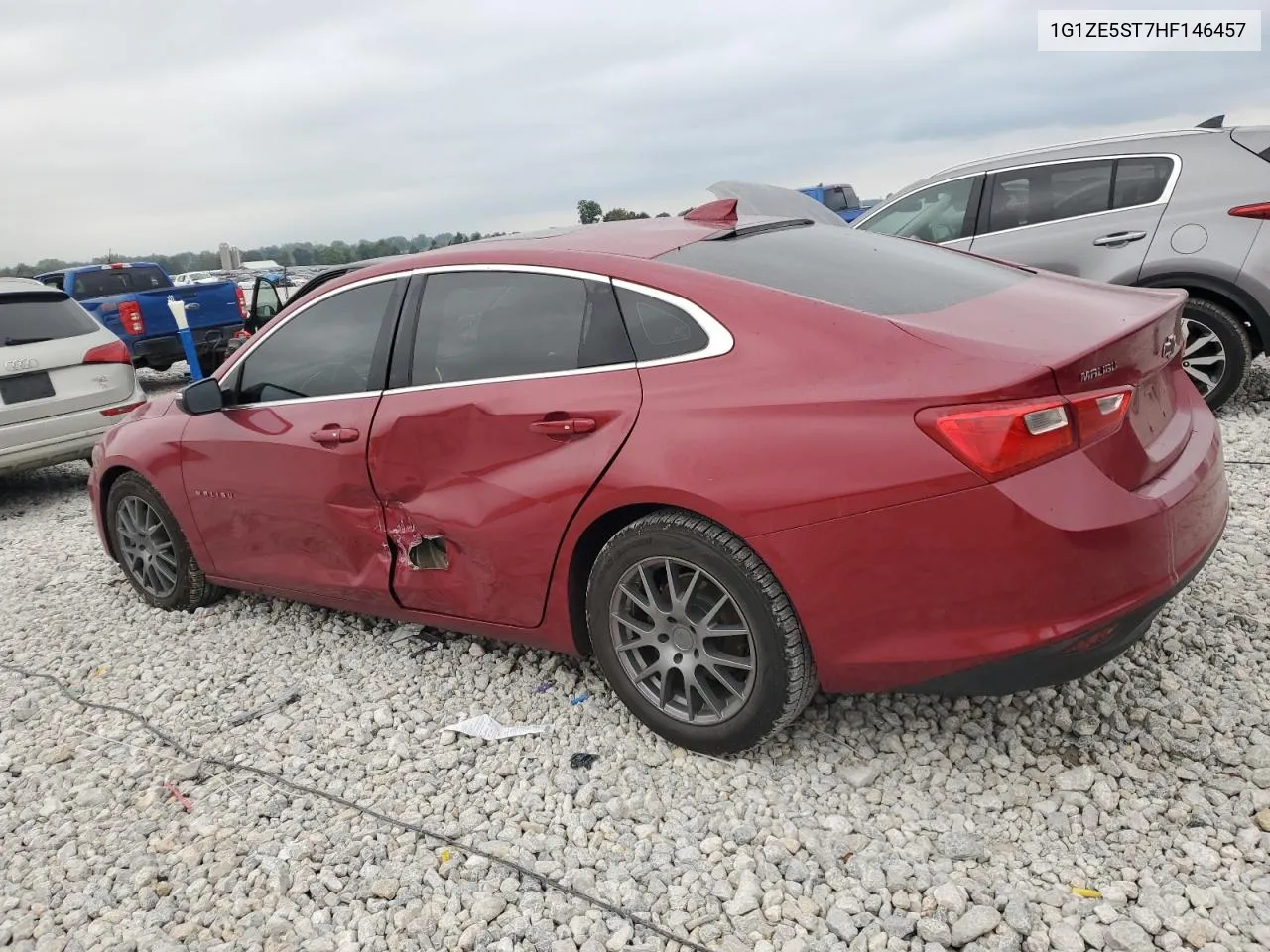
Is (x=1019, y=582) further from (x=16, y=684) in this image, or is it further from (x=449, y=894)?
(x=16, y=684)

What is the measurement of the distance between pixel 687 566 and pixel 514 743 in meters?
0.94

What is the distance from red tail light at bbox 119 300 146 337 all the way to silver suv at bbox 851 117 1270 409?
389 inches

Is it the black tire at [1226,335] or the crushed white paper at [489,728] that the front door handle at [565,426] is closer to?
the crushed white paper at [489,728]

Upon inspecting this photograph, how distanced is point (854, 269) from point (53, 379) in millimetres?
6269

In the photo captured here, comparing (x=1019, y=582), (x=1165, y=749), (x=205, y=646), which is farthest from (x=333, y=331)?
(x=1165, y=749)

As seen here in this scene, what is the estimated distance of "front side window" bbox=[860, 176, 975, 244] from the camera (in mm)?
6684

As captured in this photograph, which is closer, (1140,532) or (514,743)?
(1140,532)

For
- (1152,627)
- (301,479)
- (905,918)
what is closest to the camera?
(905,918)

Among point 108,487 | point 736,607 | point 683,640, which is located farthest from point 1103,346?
point 108,487

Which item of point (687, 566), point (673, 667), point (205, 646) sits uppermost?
point (687, 566)

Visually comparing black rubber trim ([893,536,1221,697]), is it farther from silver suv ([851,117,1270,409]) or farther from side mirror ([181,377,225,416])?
silver suv ([851,117,1270,409])

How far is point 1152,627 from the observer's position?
3324 millimetres

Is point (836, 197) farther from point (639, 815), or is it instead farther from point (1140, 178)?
point (639, 815)

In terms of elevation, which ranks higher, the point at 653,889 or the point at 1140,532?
the point at 1140,532
